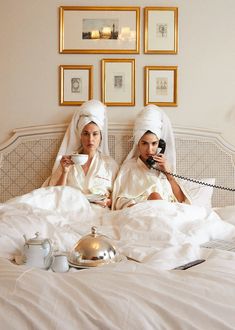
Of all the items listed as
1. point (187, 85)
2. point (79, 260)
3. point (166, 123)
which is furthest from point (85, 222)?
point (187, 85)

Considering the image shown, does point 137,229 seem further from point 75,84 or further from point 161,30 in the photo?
point 161,30

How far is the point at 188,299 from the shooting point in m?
1.10

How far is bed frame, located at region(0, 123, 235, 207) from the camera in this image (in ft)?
11.1

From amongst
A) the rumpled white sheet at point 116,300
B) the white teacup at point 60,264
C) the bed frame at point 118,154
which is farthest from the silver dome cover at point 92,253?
the bed frame at point 118,154

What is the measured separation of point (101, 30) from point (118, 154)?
1.00 metres

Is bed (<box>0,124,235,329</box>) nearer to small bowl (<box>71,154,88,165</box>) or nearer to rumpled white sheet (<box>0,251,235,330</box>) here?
rumpled white sheet (<box>0,251,235,330</box>)

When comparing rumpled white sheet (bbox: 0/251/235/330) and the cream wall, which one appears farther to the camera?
the cream wall

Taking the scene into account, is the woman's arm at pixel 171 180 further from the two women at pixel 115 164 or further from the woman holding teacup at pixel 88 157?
the woman holding teacup at pixel 88 157

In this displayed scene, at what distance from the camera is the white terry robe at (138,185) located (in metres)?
2.99

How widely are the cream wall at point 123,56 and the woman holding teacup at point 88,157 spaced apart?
263 millimetres

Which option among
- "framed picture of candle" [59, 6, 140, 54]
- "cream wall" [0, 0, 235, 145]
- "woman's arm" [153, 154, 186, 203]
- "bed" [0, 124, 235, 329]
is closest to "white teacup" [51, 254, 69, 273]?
"bed" [0, 124, 235, 329]

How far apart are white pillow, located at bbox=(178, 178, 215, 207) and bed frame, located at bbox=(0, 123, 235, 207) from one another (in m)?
0.13

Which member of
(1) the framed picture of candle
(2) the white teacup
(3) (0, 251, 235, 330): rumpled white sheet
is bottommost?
(2) the white teacup

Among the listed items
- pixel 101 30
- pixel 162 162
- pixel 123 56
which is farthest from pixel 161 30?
pixel 162 162
